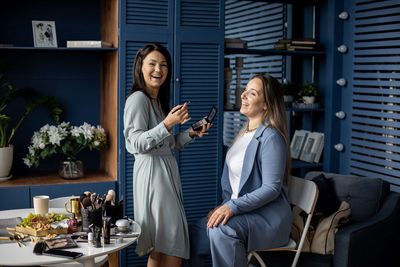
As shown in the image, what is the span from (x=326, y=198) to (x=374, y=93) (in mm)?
1220

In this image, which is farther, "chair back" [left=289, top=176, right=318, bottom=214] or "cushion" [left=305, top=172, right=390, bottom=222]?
"cushion" [left=305, top=172, right=390, bottom=222]

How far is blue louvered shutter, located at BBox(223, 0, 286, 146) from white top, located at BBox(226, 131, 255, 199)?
1.62 meters

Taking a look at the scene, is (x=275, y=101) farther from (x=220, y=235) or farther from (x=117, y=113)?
(x=117, y=113)

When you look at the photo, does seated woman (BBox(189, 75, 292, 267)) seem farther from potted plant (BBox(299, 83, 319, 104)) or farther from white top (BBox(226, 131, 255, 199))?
potted plant (BBox(299, 83, 319, 104))

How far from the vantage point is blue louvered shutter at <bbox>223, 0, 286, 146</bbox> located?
4637 millimetres

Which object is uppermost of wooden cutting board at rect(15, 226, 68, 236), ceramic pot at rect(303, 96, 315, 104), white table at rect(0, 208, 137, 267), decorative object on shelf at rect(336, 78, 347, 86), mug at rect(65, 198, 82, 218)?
decorative object on shelf at rect(336, 78, 347, 86)

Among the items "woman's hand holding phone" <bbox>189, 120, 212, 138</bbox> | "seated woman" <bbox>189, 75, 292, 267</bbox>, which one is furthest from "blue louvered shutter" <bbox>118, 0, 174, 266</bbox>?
"seated woman" <bbox>189, 75, 292, 267</bbox>

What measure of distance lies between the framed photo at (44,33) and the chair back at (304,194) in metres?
2.08

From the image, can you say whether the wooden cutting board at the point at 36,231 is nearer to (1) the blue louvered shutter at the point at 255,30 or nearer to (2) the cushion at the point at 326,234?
(2) the cushion at the point at 326,234

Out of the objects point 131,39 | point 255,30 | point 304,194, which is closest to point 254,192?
point 304,194

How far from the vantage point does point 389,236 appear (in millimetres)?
3172

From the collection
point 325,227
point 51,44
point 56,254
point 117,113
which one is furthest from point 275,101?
point 51,44

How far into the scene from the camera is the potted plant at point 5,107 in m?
3.55

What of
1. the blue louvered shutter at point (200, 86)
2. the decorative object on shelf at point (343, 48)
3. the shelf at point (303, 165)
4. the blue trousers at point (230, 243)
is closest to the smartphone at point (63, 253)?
the blue trousers at point (230, 243)
